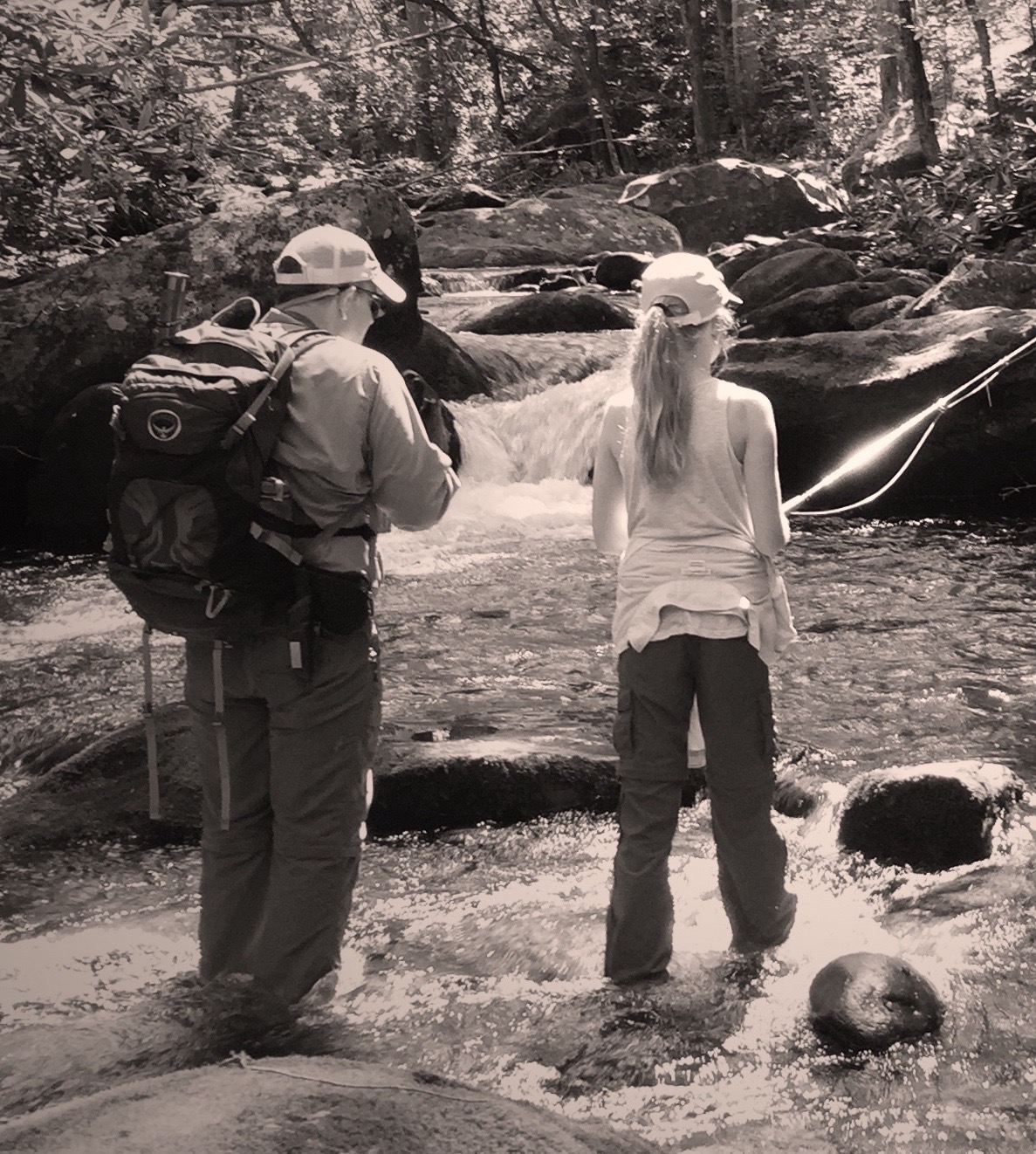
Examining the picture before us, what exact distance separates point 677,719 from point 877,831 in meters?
1.52

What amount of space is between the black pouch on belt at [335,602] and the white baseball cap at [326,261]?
0.72m

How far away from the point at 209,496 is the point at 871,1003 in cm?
206

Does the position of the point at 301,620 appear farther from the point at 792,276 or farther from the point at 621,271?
the point at 621,271

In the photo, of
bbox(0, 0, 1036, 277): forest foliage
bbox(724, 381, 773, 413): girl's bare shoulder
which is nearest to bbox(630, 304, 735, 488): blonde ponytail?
bbox(724, 381, 773, 413): girl's bare shoulder

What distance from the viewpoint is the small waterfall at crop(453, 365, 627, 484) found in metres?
13.0

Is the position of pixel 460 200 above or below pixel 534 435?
above

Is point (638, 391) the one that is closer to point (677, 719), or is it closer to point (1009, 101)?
point (677, 719)

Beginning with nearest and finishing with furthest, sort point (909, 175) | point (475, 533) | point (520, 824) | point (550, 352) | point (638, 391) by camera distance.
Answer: point (638, 391)
point (520, 824)
point (475, 533)
point (550, 352)
point (909, 175)

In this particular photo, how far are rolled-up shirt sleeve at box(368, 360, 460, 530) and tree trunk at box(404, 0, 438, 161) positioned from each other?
30967 mm

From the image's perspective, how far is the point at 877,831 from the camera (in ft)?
15.6

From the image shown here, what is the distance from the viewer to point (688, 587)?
3.51 m

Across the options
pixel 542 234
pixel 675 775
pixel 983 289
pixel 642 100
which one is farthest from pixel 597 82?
pixel 675 775

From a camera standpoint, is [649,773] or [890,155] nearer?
[649,773]

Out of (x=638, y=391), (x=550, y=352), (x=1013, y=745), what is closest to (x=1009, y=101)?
(x=550, y=352)
